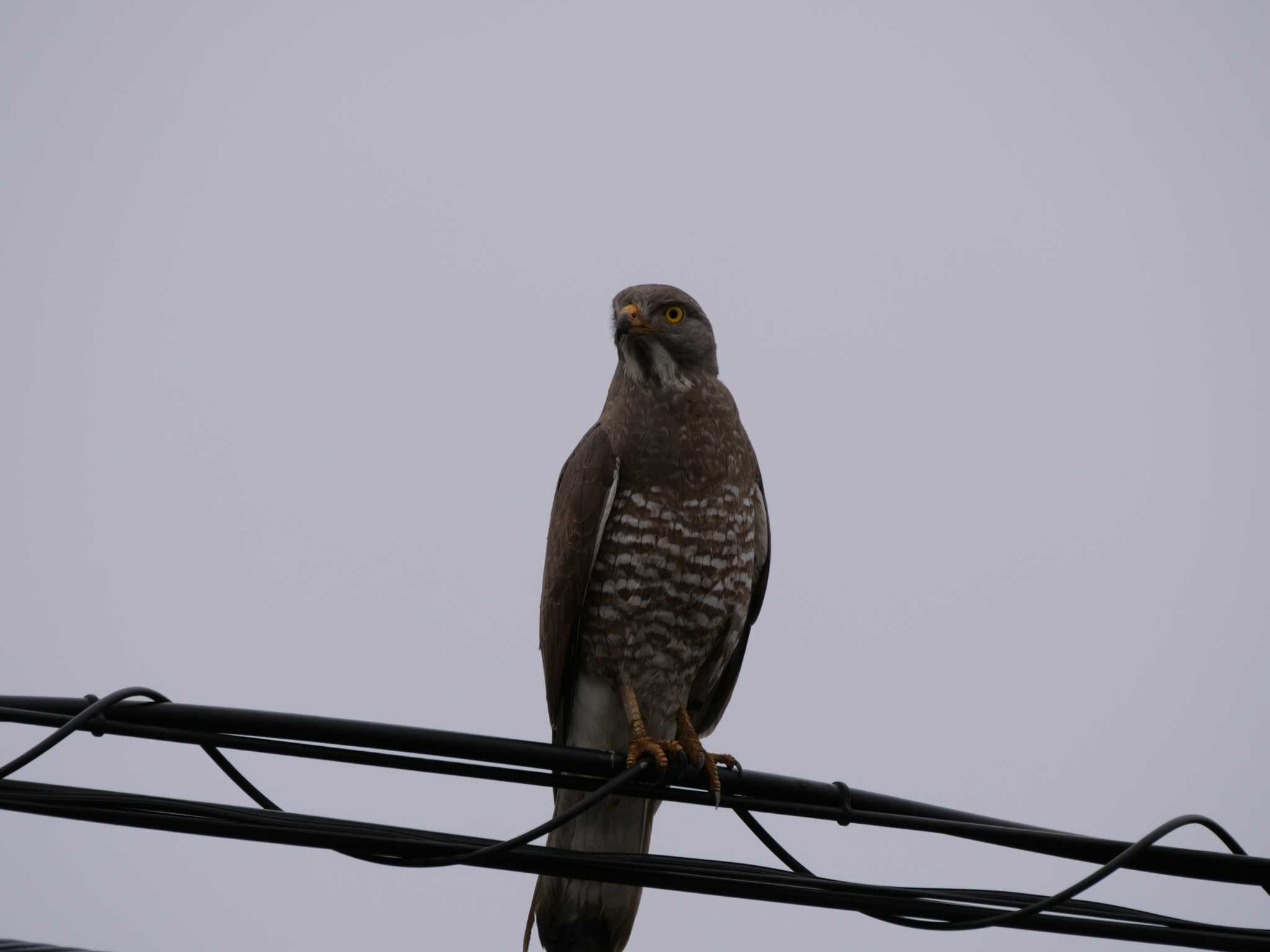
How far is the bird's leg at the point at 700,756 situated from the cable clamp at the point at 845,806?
463 millimetres

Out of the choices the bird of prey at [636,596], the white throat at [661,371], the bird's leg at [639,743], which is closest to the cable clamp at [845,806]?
the bird's leg at [639,743]

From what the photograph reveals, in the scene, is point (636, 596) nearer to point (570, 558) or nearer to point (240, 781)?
point (570, 558)

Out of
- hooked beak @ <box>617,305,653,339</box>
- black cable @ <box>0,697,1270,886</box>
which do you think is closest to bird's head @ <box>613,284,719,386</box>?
hooked beak @ <box>617,305,653,339</box>

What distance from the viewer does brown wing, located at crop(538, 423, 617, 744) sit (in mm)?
5309

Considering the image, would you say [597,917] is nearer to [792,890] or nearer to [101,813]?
[792,890]

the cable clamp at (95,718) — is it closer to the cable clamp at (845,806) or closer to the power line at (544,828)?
the power line at (544,828)

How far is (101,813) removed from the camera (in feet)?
10.0

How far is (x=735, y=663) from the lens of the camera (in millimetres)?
5945

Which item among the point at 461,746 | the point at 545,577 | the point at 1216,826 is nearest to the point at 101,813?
the point at 461,746

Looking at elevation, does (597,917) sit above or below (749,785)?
below

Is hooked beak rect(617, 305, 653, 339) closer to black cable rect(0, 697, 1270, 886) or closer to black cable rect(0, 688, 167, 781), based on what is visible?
black cable rect(0, 697, 1270, 886)

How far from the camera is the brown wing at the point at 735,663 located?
5.89 m

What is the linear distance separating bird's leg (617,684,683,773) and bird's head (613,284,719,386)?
1482 millimetres

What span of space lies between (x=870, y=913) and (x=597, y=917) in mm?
2080
